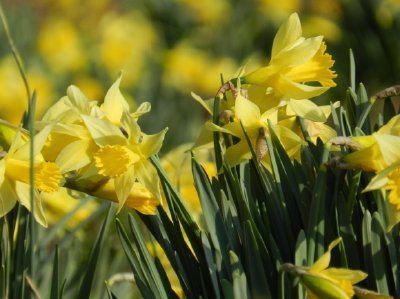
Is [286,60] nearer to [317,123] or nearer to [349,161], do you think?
[317,123]

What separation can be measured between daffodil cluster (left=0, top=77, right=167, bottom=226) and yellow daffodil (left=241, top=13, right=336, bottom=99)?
0.53 feet

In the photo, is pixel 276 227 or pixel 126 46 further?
pixel 126 46

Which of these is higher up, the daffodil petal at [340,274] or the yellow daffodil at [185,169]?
the yellow daffodil at [185,169]

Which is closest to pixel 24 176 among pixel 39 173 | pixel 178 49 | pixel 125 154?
pixel 39 173

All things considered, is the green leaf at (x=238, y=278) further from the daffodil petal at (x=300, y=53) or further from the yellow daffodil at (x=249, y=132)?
the daffodil petal at (x=300, y=53)

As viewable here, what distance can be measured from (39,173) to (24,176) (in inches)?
0.7

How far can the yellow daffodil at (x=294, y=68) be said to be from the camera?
1.03 m

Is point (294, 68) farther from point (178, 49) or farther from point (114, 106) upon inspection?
point (178, 49)

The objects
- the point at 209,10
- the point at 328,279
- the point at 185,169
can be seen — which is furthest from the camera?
the point at 209,10

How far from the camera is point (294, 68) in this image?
1043 mm

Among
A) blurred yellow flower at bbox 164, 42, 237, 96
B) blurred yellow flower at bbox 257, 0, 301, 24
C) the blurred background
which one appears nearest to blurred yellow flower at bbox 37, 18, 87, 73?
the blurred background

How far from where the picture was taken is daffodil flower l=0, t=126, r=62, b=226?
0.97 metres

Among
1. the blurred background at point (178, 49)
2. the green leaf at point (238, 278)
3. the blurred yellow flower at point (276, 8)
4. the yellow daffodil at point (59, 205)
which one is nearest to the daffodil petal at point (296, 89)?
the green leaf at point (238, 278)

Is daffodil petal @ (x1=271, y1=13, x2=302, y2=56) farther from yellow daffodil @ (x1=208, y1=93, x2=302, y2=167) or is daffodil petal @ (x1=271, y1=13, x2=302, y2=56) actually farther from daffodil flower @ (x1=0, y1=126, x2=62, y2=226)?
daffodil flower @ (x1=0, y1=126, x2=62, y2=226)
